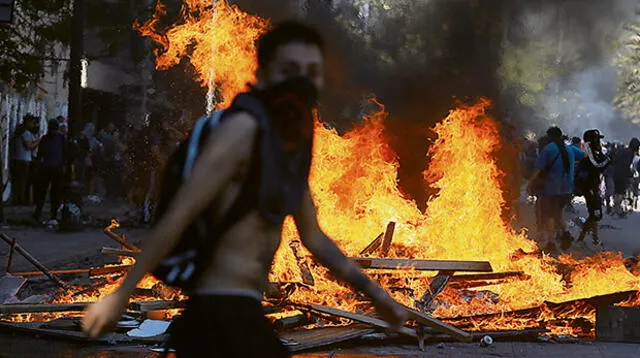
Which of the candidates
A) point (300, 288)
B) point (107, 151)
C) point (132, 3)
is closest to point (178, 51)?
point (300, 288)

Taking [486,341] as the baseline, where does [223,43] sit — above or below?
above

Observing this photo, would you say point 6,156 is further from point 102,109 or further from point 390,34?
point 390,34

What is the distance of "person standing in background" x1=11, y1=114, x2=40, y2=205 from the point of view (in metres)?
19.9

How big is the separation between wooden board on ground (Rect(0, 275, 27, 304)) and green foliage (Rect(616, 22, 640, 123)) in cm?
4749

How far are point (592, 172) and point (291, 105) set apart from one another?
13.5m

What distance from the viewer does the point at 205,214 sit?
2.90 meters

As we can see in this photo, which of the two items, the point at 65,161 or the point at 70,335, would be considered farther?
the point at 65,161

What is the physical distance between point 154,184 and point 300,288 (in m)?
9.70

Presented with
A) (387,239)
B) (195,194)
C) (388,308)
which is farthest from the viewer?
(387,239)

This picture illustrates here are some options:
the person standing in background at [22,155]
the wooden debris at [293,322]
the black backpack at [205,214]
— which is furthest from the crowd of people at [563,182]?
the black backpack at [205,214]

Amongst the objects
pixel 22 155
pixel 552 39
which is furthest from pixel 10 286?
pixel 22 155

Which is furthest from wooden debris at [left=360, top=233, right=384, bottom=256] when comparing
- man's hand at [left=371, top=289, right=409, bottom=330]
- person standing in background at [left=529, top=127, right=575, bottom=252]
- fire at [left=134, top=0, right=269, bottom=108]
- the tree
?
the tree

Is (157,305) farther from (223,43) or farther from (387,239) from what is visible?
(223,43)

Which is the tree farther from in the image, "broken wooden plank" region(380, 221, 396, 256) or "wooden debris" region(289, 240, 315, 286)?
"wooden debris" region(289, 240, 315, 286)
